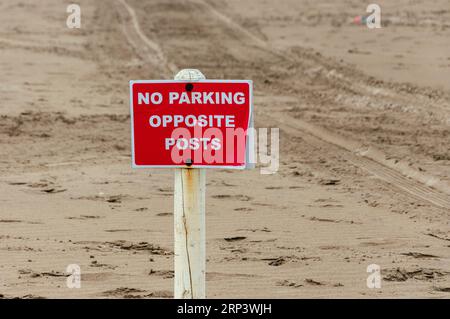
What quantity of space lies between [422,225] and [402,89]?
7895 mm

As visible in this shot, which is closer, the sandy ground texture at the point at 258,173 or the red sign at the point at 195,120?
the red sign at the point at 195,120

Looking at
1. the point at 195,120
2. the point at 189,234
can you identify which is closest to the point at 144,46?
the point at 189,234

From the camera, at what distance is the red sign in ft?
13.9

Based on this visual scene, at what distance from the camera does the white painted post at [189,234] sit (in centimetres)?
438

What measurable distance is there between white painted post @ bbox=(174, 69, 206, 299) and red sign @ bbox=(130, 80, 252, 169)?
0.47 ft

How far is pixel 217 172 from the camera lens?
10398 mm

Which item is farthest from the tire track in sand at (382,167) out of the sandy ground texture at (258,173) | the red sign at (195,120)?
the red sign at (195,120)

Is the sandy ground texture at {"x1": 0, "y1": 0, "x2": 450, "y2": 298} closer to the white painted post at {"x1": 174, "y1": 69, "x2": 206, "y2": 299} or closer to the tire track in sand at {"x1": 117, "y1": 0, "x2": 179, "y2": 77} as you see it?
the tire track in sand at {"x1": 117, "y1": 0, "x2": 179, "y2": 77}

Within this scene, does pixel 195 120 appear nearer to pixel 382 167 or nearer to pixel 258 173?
pixel 258 173

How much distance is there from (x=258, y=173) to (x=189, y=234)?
19.6ft

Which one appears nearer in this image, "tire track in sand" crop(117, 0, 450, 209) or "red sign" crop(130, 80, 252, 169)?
"red sign" crop(130, 80, 252, 169)

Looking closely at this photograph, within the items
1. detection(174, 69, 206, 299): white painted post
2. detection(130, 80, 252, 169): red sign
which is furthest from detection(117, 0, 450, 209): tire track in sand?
detection(130, 80, 252, 169): red sign

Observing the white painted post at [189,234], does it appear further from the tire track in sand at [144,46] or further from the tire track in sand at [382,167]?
the tire track in sand at [144,46]

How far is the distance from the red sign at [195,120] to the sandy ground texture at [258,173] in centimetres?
206
